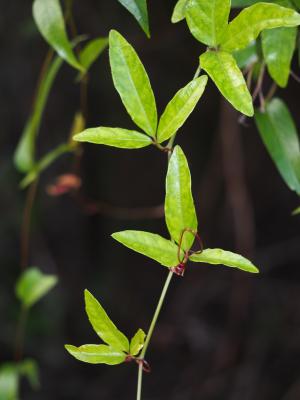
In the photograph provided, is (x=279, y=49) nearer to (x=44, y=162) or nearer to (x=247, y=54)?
(x=247, y=54)

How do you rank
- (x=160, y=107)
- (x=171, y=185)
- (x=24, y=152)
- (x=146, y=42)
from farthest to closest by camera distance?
(x=160, y=107), (x=146, y=42), (x=24, y=152), (x=171, y=185)

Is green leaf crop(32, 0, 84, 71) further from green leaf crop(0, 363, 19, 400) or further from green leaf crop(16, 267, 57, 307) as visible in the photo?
green leaf crop(0, 363, 19, 400)

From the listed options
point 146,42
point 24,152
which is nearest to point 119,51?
point 24,152

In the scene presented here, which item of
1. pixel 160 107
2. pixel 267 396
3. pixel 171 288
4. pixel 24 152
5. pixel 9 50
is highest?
pixel 9 50

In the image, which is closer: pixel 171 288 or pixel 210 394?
pixel 210 394

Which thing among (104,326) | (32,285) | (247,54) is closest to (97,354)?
(104,326)

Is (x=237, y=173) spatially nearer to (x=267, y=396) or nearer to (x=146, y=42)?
(x=146, y=42)

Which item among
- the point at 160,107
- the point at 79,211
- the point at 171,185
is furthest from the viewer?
the point at 79,211

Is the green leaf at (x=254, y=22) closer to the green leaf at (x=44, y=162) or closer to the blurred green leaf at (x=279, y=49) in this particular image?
the blurred green leaf at (x=279, y=49)
